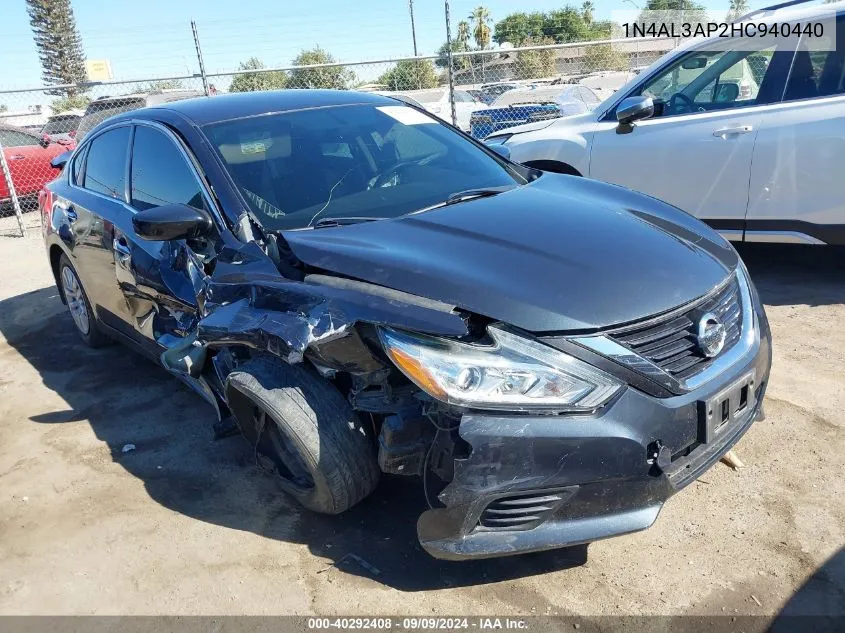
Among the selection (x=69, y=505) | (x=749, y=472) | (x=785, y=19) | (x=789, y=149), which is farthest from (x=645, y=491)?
(x=785, y=19)

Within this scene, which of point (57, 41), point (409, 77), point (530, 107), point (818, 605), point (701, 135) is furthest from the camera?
point (57, 41)

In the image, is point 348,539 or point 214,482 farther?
point 214,482

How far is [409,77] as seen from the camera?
47.8ft

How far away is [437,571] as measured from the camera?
100 inches

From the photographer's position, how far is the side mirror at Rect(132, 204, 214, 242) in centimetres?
280

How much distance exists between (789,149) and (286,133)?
3412 millimetres

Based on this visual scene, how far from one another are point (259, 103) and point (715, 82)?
11.3 feet

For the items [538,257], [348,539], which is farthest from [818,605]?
[348,539]

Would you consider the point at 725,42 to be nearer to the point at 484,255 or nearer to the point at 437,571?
the point at 484,255

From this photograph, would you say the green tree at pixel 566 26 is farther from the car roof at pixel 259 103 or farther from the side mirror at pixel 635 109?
the car roof at pixel 259 103

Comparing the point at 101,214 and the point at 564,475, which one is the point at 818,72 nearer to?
the point at 564,475

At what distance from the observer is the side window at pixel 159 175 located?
322 centimetres

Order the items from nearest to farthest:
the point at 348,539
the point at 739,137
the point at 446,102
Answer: the point at 348,539 < the point at 739,137 < the point at 446,102

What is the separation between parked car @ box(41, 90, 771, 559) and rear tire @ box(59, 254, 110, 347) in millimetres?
1447
